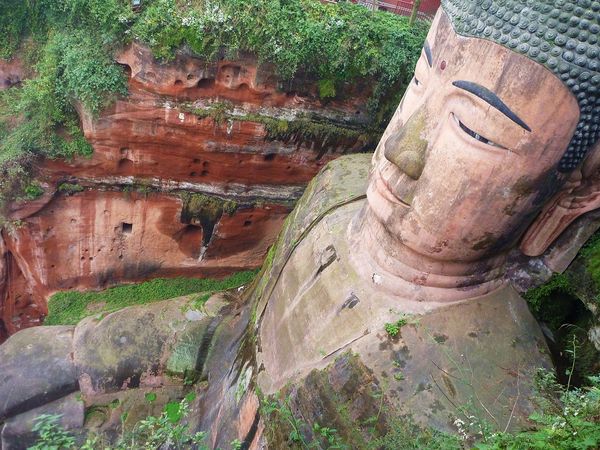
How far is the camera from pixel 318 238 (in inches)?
190

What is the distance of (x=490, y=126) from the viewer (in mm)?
3111

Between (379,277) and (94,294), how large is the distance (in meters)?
6.98

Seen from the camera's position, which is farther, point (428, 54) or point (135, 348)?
point (135, 348)

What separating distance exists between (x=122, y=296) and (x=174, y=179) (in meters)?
2.50

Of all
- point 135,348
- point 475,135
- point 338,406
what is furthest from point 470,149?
point 135,348

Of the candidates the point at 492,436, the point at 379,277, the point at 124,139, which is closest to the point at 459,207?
the point at 379,277

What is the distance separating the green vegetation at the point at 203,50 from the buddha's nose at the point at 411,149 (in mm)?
4124

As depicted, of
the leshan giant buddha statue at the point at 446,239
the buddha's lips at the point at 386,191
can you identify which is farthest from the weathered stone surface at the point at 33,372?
the buddha's lips at the point at 386,191

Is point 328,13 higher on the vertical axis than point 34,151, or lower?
higher

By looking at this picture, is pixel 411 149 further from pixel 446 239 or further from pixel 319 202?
pixel 319 202

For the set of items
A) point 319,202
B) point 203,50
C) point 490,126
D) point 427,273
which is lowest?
point 319,202

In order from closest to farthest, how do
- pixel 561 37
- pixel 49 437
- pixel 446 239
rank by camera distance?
1. pixel 561 37
2. pixel 49 437
3. pixel 446 239

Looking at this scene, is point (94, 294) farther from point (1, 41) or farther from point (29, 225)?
point (1, 41)

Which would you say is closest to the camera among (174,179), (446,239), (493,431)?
(493,431)
